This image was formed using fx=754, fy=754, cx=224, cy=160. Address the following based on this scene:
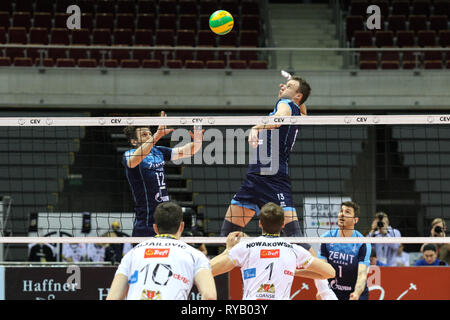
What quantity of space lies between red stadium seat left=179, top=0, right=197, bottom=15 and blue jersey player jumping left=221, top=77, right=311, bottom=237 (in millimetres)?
13932

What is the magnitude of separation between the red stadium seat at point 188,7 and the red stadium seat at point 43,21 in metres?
3.93

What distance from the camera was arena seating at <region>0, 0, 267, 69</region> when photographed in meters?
20.1

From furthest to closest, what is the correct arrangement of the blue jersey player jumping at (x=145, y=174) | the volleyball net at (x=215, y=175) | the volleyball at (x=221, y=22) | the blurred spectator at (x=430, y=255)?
1. the volleyball net at (x=215, y=175)
2. the volleyball at (x=221, y=22)
3. the blurred spectator at (x=430, y=255)
4. the blue jersey player jumping at (x=145, y=174)

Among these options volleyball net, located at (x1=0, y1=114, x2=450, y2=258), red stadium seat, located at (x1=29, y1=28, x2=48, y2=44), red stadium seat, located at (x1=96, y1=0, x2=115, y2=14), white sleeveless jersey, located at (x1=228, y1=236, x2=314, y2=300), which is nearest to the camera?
white sleeveless jersey, located at (x1=228, y1=236, x2=314, y2=300)

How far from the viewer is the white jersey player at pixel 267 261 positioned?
274 inches

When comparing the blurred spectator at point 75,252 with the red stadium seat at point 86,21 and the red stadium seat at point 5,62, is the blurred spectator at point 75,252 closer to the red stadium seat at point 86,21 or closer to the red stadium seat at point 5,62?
the red stadium seat at point 5,62

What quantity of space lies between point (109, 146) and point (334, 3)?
855cm

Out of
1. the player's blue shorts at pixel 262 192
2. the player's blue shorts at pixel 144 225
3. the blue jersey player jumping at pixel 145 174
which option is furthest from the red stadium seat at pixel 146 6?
the player's blue shorts at pixel 262 192

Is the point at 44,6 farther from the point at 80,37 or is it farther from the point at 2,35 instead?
the point at 80,37

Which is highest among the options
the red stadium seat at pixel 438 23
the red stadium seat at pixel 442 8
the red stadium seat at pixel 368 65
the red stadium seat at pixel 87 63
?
the red stadium seat at pixel 442 8

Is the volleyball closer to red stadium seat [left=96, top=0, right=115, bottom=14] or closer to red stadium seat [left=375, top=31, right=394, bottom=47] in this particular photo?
red stadium seat [left=375, top=31, right=394, bottom=47]

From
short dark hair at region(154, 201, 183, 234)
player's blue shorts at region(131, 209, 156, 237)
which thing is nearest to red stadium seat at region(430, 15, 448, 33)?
player's blue shorts at region(131, 209, 156, 237)
